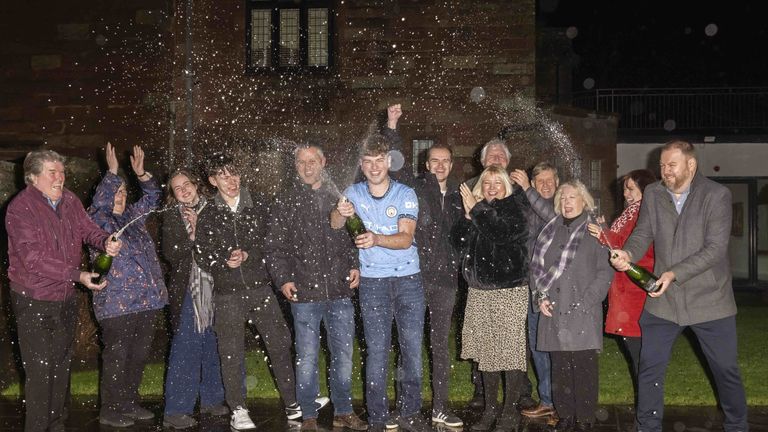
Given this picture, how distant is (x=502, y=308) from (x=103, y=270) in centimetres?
305

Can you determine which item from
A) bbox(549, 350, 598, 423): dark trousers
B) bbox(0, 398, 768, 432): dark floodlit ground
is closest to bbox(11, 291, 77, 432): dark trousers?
bbox(0, 398, 768, 432): dark floodlit ground

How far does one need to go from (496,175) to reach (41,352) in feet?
11.7

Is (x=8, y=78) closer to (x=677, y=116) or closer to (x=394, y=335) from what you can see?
(x=394, y=335)

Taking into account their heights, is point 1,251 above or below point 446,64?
below

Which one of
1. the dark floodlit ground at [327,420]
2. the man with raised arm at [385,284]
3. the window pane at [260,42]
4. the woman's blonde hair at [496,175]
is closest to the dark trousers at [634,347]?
the dark floodlit ground at [327,420]

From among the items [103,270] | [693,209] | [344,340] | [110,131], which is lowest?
[344,340]

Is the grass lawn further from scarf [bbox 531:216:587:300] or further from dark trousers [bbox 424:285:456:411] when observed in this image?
scarf [bbox 531:216:587:300]

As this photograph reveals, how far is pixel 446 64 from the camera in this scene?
13.2 metres

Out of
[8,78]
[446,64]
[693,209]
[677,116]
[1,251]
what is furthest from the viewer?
[677,116]

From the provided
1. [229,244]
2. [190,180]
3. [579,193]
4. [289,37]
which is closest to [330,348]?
[229,244]

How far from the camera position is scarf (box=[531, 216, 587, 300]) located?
6.82m

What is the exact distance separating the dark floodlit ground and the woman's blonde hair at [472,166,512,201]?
1805 millimetres

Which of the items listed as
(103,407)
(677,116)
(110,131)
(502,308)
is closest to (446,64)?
(110,131)

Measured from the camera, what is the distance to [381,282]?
6.73 meters
